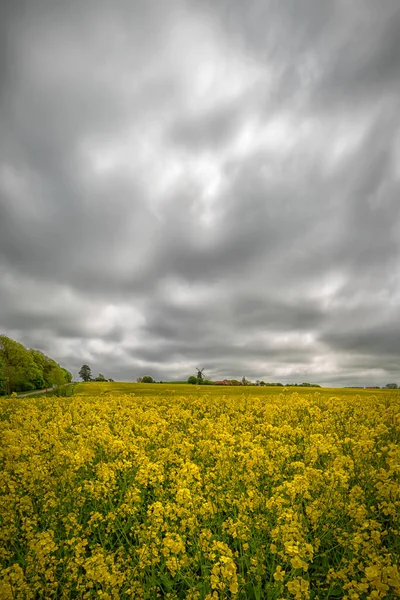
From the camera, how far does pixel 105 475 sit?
6.27 m

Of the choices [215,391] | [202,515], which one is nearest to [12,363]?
[215,391]

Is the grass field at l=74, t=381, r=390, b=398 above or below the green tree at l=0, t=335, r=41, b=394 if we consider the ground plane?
below

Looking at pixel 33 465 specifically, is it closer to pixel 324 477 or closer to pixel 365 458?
pixel 324 477

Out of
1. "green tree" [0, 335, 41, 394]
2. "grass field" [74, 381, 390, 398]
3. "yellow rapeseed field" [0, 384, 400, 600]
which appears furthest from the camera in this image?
"green tree" [0, 335, 41, 394]

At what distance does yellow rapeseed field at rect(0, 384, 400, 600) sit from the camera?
4.16 metres

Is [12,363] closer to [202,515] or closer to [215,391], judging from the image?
[215,391]

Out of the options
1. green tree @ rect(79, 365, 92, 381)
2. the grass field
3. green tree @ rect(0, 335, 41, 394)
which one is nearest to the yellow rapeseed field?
the grass field

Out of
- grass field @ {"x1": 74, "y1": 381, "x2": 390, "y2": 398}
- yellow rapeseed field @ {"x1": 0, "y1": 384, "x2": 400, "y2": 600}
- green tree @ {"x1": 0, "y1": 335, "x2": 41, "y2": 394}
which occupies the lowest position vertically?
yellow rapeseed field @ {"x1": 0, "y1": 384, "x2": 400, "y2": 600}

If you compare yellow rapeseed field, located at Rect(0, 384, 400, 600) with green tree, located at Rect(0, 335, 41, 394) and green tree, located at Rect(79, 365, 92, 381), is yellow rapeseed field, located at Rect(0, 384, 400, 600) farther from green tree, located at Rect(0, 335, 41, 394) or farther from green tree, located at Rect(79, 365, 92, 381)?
green tree, located at Rect(79, 365, 92, 381)

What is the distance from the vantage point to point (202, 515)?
A: 17.2 ft

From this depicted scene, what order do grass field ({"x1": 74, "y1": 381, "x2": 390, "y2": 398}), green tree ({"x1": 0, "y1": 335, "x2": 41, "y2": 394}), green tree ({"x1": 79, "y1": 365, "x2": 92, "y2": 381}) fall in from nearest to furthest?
grass field ({"x1": 74, "y1": 381, "x2": 390, "y2": 398}) < green tree ({"x1": 0, "y1": 335, "x2": 41, "y2": 394}) < green tree ({"x1": 79, "y1": 365, "x2": 92, "y2": 381})

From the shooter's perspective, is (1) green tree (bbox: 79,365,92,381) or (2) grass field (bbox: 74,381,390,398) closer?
(2) grass field (bbox: 74,381,390,398)

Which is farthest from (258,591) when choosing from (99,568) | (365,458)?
(365,458)

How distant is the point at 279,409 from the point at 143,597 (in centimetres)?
1096
